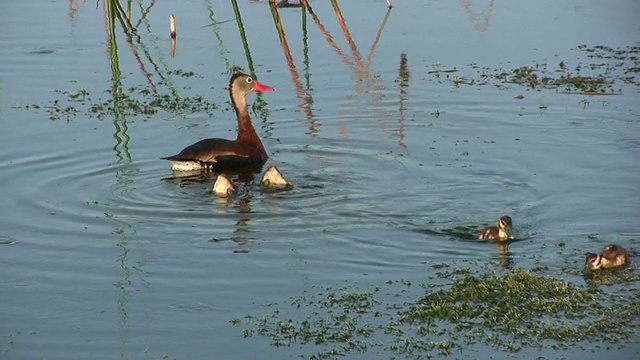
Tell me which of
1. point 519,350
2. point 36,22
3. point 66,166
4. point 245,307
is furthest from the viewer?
point 36,22

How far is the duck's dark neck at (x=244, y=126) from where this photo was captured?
554 inches

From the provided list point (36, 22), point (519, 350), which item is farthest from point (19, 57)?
point (519, 350)

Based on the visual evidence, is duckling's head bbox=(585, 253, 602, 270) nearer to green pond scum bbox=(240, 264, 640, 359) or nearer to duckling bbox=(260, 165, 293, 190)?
green pond scum bbox=(240, 264, 640, 359)

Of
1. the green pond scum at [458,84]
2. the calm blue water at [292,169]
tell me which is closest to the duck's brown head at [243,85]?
the calm blue water at [292,169]

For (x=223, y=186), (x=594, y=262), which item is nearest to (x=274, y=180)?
(x=223, y=186)

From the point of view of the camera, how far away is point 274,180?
12.4 m

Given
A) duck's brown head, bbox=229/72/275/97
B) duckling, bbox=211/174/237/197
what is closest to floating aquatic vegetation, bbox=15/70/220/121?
duck's brown head, bbox=229/72/275/97

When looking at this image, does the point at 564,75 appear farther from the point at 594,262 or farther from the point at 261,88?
the point at 594,262

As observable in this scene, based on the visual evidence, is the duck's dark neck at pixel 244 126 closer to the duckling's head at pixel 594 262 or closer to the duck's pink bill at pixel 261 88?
the duck's pink bill at pixel 261 88

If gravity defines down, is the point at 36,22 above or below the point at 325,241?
above

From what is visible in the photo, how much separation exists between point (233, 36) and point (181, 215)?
8053 mm

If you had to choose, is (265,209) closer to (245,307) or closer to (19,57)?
(245,307)

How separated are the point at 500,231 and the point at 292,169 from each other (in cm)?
352

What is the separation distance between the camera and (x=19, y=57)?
59.9ft
